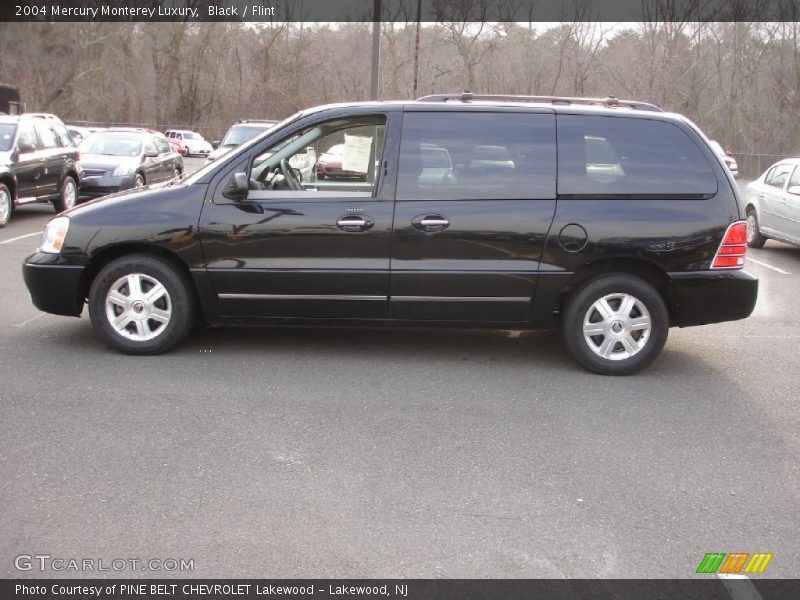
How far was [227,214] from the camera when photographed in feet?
19.6

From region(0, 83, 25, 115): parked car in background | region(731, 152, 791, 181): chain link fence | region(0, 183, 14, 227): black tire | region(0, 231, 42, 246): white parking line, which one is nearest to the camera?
region(0, 231, 42, 246): white parking line

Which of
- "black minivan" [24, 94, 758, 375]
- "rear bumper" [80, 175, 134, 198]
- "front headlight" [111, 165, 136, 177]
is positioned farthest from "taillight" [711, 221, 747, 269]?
"front headlight" [111, 165, 136, 177]

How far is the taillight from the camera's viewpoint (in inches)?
233

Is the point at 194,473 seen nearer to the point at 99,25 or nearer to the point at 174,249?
the point at 174,249

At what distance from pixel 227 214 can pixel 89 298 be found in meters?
1.24

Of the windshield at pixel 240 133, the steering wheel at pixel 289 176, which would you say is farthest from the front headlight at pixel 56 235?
the windshield at pixel 240 133

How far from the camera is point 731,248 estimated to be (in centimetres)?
593

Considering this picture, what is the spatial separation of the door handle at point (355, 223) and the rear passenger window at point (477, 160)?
0.30 m

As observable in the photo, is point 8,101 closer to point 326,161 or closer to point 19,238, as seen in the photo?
point 19,238

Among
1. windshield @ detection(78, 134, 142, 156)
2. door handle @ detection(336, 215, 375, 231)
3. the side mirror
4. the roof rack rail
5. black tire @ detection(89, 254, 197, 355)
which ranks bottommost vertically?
black tire @ detection(89, 254, 197, 355)

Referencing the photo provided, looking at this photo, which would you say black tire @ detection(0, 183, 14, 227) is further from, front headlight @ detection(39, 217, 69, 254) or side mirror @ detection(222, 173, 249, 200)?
side mirror @ detection(222, 173, 249, 200)

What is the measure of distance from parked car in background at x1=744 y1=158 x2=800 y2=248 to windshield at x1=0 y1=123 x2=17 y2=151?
1205 centimetres
